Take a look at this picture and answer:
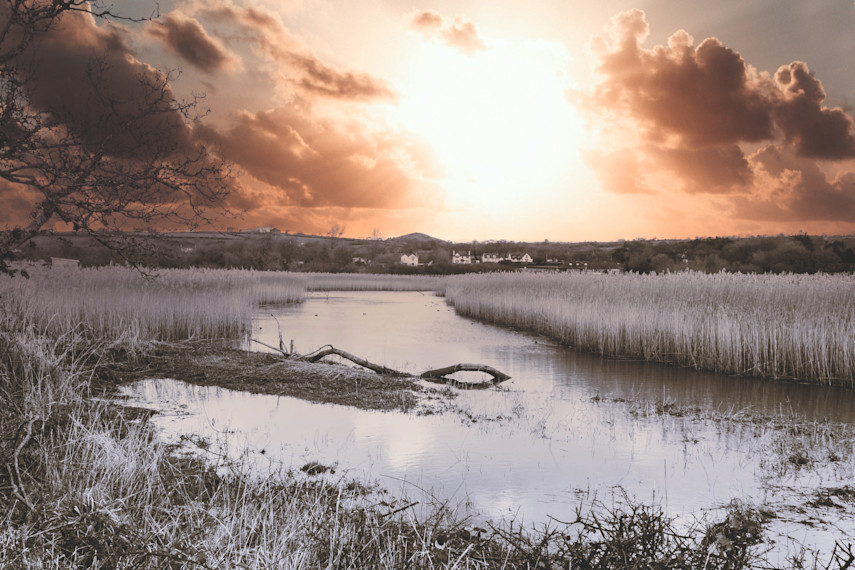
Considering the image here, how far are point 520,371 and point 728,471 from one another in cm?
549

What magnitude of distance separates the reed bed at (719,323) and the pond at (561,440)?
0.67m

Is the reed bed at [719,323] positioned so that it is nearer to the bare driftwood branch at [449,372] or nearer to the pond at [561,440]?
the pond at [561,440]

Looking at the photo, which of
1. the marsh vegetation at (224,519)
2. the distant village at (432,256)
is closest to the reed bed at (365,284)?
the distant village at (432,256)

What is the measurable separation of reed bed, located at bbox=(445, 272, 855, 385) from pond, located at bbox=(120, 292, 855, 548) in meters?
0.67

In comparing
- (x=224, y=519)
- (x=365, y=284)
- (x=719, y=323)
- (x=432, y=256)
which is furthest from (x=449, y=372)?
(x=432, y=256)

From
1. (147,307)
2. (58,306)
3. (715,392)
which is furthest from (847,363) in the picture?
(58,306)

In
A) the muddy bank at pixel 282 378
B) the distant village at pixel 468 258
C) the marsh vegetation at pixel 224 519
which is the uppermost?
the distant village at pixel 468 258

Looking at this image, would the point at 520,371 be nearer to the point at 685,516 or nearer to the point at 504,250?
the point at 685,516

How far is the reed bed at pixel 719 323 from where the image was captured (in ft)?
32.3

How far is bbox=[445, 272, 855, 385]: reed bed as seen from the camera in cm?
984

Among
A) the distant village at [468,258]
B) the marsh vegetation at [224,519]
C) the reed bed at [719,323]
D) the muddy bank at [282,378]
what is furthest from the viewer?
the distant village at [468,258]

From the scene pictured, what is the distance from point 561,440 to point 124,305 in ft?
38.6

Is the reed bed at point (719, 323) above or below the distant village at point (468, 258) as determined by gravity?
below

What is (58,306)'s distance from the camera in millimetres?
12211
